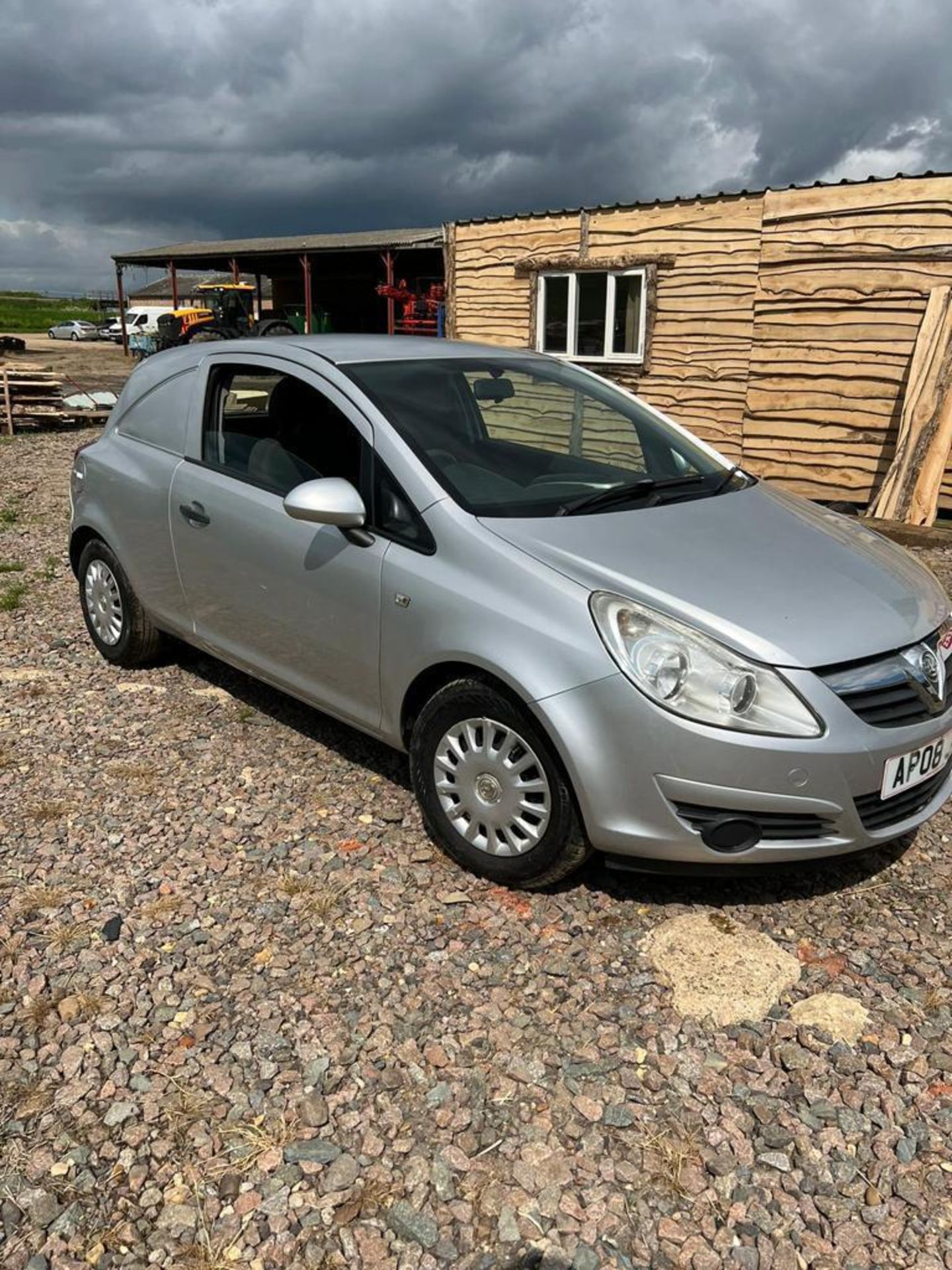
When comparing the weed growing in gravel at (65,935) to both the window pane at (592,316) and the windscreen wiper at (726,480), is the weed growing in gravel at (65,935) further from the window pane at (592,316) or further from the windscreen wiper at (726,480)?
the window pane at (592,316)

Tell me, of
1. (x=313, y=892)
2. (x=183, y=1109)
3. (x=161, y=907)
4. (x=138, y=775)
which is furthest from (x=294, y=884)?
(x=138, y=775)

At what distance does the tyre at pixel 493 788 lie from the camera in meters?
2.85

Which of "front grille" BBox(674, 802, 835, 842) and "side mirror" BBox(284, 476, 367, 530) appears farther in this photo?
"side mirror" BBox(284, 476, 367, 530)

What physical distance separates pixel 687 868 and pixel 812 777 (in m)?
0.45

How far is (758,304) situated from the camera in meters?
10.5

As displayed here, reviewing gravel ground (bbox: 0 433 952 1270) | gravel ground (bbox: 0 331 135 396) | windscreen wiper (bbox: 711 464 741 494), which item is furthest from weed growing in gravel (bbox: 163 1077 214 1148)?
gravel ground (bbox: 0 331 135 396)

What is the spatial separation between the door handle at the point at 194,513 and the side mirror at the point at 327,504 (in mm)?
899

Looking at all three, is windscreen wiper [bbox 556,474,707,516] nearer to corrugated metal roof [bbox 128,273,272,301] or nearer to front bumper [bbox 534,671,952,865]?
front bumper [bbox 534,671,952,865]

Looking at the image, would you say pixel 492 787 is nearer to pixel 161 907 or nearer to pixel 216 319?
pixel 161 907

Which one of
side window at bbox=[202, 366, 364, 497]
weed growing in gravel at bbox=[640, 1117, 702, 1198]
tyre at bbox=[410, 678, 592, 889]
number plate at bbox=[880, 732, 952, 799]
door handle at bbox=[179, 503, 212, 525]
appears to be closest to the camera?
weed growing in gravel at bbox=[640, 1117, 702, 1198]

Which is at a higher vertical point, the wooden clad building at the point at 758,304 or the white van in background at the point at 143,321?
the white van in background at the point at 143,321

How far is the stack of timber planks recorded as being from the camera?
15.8 m

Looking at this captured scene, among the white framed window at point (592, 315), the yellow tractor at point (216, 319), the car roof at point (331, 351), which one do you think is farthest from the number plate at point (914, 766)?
the yellow tractor at point (216, 319)

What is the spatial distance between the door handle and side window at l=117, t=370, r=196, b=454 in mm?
296
